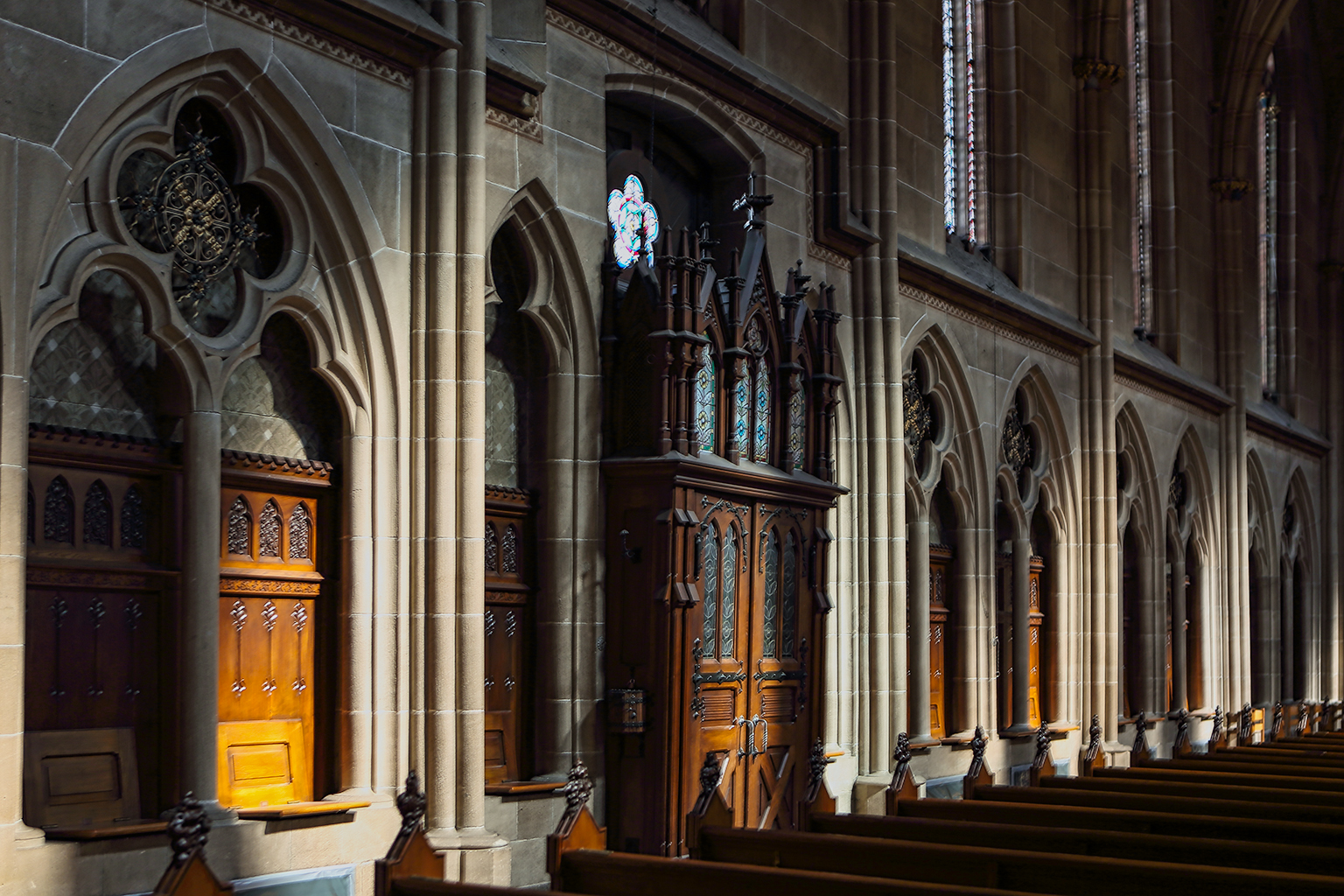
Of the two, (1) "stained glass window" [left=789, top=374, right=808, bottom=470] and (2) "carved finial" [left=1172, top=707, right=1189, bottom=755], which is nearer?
(1) "stained glass window" [left=789, top=374, right=808, bottom=470]

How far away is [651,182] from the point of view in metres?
10.7

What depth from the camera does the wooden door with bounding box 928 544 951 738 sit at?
14001mm

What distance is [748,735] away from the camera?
9.65 m

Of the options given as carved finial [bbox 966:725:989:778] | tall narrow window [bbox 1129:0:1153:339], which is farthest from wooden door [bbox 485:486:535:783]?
tall narrow window [bbox 1129:0:1153:339]

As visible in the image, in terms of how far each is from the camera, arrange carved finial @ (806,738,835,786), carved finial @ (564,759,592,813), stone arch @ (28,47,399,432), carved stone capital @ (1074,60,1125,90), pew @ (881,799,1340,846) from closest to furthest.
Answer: carved finial @ (564,759,592,813)
stone arch @ (28,47,399,432)
pew @ (881,799,1340,846)
carved finial @ (806,738,835,786)
carved stone capital @ (1074,60,1125,90)

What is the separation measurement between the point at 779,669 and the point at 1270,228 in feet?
57.7

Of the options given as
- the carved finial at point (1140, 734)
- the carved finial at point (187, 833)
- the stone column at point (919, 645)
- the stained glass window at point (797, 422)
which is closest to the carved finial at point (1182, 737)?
the stone column at point (919, 645)

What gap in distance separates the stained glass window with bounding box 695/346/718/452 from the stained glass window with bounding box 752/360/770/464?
0.50 m

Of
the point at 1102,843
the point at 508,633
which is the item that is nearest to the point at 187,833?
the point at 1102,843

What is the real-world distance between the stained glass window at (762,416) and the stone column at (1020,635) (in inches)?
238

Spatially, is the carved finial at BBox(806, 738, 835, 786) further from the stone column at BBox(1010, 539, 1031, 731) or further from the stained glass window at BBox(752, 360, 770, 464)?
the stone column at BBox(1010, 539, 1031, 731)

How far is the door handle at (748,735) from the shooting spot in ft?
31.3

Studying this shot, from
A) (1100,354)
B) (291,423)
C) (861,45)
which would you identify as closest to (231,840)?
(291,423)

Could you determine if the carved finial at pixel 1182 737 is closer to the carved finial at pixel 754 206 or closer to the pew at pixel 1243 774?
the pew at pixel 1243 774
